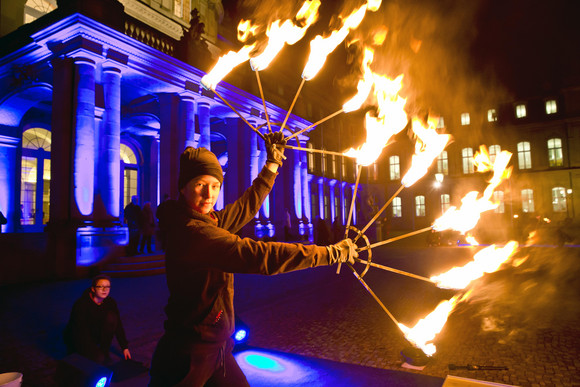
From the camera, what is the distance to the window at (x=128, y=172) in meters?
22.6

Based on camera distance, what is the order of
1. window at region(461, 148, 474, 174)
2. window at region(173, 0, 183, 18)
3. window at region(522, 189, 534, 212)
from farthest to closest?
window at region(461, 148, 474, 174) < window at region(522, 189, 534, 212) < window at region(173, 0, 183, 18)

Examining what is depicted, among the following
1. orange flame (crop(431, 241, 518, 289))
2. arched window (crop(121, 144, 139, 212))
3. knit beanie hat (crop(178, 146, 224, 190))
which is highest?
arched window (crop(121, 144, 139, 212))

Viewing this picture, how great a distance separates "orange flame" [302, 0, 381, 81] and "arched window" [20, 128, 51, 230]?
19.4 meters

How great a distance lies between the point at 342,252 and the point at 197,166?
109cm

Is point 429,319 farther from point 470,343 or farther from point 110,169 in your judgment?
point 110,169

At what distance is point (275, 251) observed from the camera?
6.16 feet

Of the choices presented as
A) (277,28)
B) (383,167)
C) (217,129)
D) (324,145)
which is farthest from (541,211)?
(277,28)

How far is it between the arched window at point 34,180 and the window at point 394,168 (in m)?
40.4

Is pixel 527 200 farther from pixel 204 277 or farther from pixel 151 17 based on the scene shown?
pixel 204 277

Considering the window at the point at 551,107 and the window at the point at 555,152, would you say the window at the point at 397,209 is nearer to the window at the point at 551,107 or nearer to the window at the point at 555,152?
the window at the point at 555,152

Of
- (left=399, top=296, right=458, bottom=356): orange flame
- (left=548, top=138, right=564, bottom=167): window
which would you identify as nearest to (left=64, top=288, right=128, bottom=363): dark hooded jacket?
(left=399, top=296, right=458, bottom=356): orange flame

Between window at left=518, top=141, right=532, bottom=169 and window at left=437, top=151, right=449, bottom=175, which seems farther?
window at left=437, top=151, right=449, bottom=175

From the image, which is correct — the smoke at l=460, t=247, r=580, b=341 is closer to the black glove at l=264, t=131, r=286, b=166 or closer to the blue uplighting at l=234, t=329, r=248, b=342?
the blue uplighting at l=234, t=329, r=248, b=342

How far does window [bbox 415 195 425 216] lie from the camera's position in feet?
149
